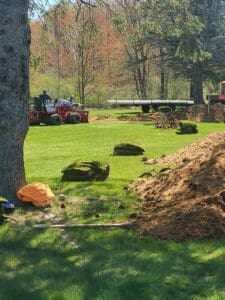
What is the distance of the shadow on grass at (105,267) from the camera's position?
15.2ft

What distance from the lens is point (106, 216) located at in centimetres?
739

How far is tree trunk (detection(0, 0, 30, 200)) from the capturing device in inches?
301

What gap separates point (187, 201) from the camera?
279 inches

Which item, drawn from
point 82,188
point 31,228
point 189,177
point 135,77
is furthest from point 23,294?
point 135,77

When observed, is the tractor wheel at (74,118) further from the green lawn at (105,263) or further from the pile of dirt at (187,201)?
the green lawn at (105,263)

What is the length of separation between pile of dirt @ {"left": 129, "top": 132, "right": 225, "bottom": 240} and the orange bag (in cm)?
135

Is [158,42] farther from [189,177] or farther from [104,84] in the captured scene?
[189,177]

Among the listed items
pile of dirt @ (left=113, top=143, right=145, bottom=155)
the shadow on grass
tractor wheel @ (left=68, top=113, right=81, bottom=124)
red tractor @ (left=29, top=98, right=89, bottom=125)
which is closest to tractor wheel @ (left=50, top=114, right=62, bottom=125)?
red tractor @ (left=29, top=98, right=89, bottom=125)

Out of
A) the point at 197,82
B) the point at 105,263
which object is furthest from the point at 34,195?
the point at 197,82

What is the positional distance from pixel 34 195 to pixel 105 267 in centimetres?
271

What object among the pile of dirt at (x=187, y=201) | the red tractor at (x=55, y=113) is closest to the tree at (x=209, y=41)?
the red tractor at (x=55, y=113)

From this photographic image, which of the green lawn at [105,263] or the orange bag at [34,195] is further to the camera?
the orange bag at [34,195]

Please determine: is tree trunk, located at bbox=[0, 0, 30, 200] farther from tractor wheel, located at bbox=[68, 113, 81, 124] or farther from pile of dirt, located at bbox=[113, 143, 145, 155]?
tractor wheel, located at bbox=[68, 113, 81, 124]

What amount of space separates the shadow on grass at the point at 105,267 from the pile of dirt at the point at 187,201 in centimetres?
30
